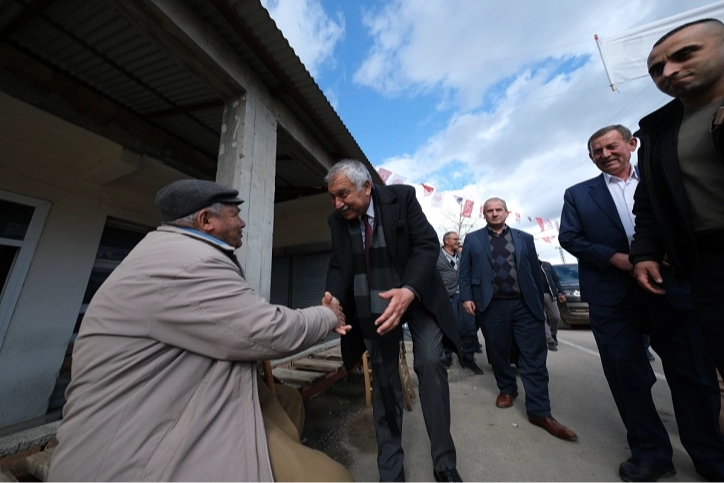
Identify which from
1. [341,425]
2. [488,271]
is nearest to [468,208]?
[488,271]

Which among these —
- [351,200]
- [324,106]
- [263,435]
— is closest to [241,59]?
[324,106]

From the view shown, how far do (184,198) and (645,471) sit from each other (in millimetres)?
2912

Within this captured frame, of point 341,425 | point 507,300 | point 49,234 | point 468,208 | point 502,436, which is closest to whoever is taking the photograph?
point 502,436

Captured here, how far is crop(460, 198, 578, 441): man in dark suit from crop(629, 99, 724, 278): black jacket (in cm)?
133

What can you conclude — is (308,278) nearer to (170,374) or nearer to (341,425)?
(341,425)

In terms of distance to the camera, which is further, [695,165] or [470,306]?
[470,306]

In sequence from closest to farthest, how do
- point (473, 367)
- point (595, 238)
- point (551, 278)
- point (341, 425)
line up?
point (595, 238) → point (341, 425) → point (473, 367) → point (551, 278)

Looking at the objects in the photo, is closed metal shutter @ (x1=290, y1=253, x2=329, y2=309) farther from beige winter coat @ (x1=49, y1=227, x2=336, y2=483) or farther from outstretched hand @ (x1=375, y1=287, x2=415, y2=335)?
beige winter coat @ (x1=49, y1=227, x2=336, y2=483)

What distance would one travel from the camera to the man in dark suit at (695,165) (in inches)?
47.7

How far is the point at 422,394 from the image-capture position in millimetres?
1709

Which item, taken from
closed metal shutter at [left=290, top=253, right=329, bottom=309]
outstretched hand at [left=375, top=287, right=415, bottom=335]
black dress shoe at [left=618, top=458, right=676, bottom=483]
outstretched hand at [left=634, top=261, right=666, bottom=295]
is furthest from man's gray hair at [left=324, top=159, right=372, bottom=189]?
closed metal shutter at [left=290, top=253, right=329, bottom=309]

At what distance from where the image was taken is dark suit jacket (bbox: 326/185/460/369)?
69.0 inches

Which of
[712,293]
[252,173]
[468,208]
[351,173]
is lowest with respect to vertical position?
[712,293]

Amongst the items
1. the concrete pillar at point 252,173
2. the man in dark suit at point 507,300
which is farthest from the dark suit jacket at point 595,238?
the concrete pillar at point 252,173
